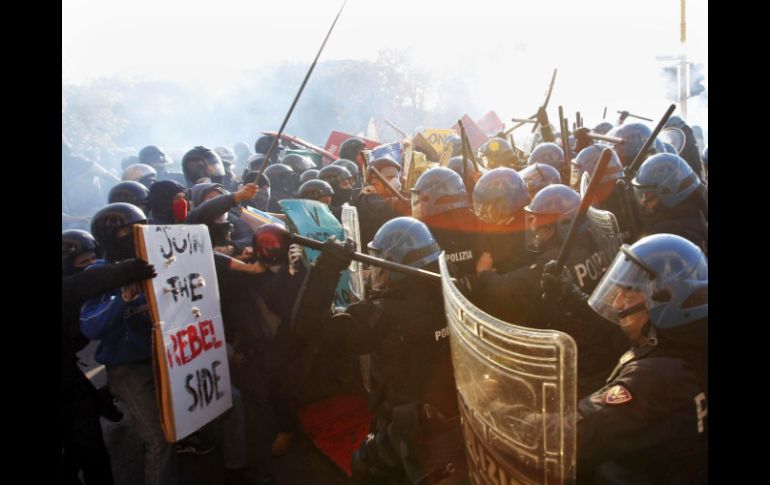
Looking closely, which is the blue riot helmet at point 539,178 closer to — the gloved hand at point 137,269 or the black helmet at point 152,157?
the gloved hand at point 137,269

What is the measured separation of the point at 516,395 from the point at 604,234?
2919 mm

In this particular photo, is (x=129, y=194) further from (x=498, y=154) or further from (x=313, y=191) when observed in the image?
(x=498, y=154)

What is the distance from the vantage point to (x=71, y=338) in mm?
3168

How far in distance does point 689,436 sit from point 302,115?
118 feet

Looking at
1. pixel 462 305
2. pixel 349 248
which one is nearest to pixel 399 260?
pixel 349 248

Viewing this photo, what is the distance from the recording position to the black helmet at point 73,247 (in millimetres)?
3434

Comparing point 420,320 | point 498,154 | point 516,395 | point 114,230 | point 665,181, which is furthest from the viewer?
point 498,154

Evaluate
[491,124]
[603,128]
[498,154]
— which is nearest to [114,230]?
[498,154]

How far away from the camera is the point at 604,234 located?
400cm

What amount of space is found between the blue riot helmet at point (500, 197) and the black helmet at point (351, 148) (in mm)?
7315

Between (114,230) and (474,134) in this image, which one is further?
(474,134)

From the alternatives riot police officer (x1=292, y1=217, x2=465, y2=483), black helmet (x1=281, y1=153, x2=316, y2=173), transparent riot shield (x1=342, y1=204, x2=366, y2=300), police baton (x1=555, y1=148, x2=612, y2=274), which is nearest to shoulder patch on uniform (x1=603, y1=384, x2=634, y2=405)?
police baton (x1=555, y1=148, x2=612, y2=274)

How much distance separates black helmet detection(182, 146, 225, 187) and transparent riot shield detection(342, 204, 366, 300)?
2682mm
